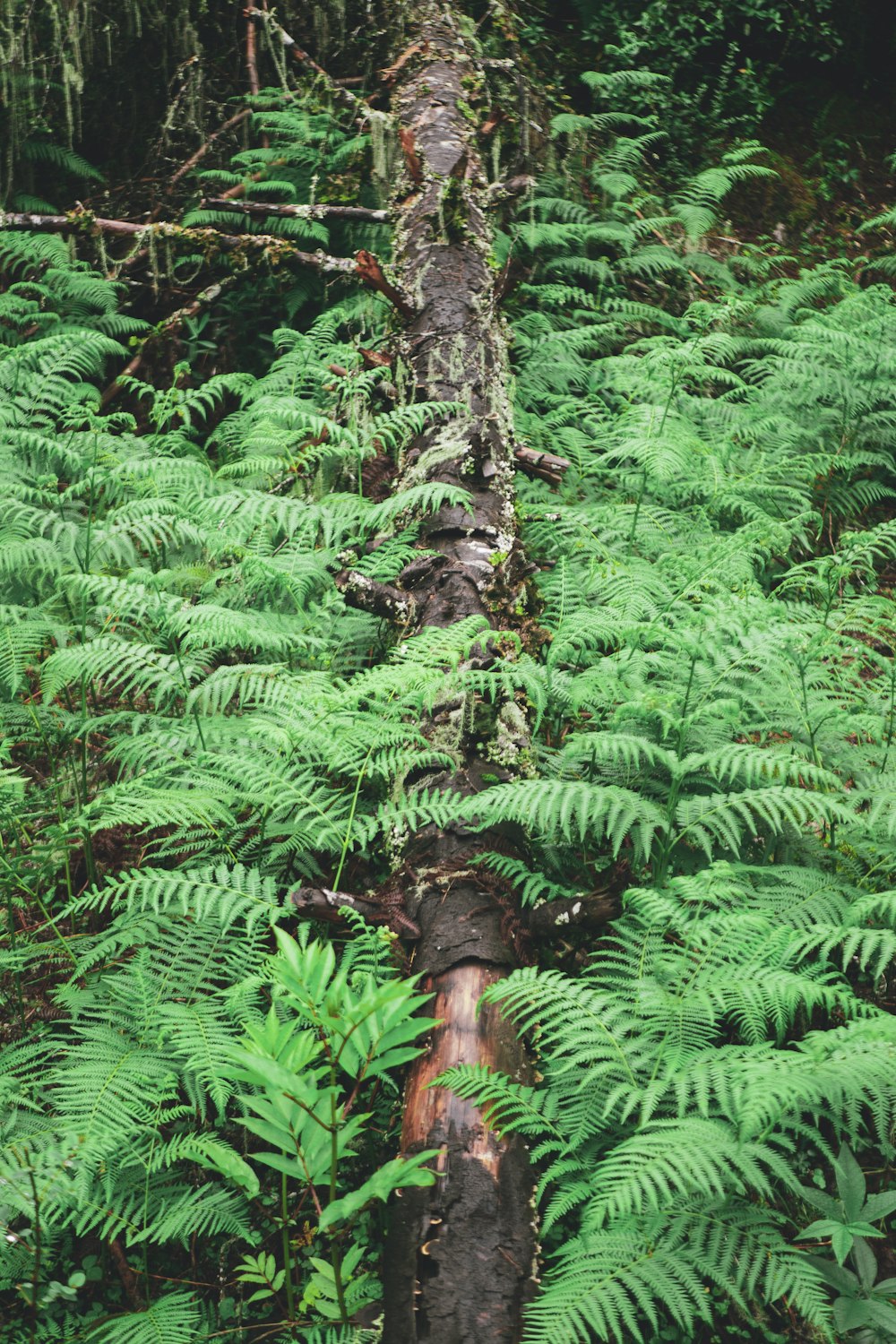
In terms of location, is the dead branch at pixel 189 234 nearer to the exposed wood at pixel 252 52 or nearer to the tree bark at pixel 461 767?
the tree bark at pixel 461 767

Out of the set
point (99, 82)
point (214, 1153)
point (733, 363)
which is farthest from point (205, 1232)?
point (99, 82)

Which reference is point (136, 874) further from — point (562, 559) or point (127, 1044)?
point (562, 559)

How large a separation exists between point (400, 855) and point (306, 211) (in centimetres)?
555

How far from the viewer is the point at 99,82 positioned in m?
7.26

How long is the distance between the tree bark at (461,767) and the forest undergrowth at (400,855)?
0.10 m

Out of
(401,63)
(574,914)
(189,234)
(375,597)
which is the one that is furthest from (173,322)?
(574,914)

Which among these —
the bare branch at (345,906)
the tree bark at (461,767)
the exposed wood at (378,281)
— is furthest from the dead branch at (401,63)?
the bare branch at (345,906)

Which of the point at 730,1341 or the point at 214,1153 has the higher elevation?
the point at 214,1153

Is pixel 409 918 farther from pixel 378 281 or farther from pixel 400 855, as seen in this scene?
pixel 378 281

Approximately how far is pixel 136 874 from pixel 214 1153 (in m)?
0.80

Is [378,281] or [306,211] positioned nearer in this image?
[378,281]

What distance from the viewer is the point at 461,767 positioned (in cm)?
293

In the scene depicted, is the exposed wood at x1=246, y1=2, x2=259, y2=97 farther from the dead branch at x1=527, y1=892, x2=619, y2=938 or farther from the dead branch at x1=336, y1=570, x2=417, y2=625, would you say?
the dead branch at x1=527, y1=892, x2=619, y2=938

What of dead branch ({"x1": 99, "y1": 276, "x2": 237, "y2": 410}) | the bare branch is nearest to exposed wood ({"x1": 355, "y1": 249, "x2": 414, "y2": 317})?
dead branch ({"x1": 99, "y1": 276, "x2": 237, "y2": 410})
